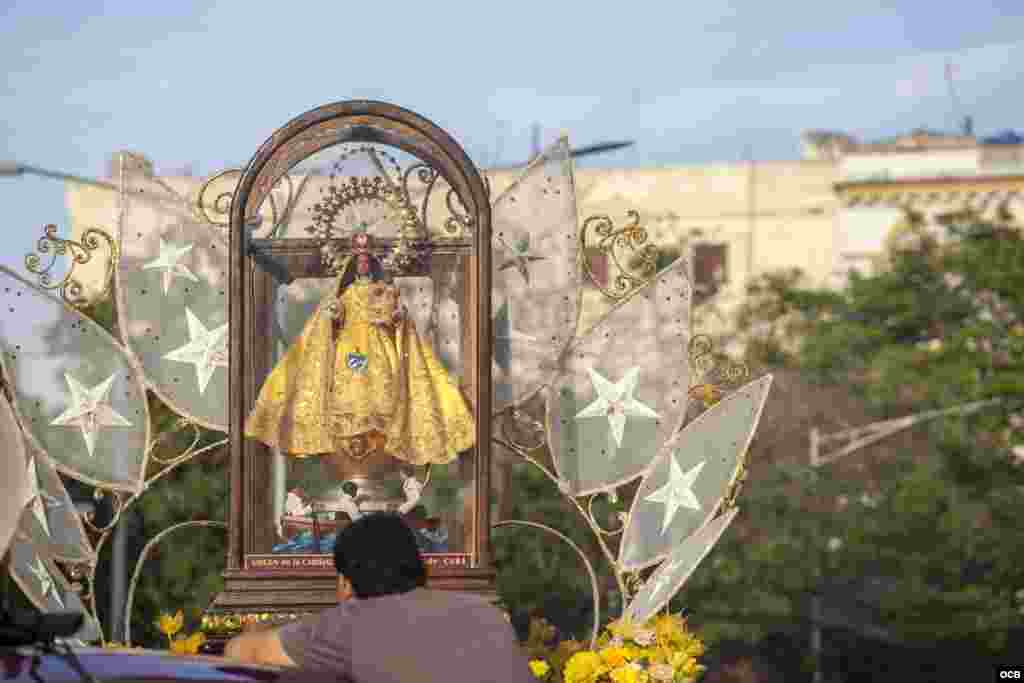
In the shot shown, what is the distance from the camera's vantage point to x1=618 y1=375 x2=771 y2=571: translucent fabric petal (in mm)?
11211

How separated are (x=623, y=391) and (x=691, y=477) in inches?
21.9

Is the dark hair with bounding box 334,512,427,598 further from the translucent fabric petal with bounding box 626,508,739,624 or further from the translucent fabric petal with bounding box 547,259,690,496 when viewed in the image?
the translucent fabric petal with bounding box 547,259,690,496

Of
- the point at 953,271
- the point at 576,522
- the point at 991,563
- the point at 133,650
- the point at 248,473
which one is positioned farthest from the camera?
the point at 953,271

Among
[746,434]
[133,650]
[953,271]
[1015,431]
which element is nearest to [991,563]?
[1015,431]

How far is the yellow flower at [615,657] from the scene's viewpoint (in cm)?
1004

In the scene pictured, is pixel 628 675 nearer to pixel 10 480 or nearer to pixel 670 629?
pixel 670 629

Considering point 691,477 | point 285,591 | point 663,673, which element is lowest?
point 663,673

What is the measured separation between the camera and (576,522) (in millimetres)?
27969

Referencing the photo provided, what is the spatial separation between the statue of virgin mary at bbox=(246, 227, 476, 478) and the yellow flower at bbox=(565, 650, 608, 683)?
1.34 meters

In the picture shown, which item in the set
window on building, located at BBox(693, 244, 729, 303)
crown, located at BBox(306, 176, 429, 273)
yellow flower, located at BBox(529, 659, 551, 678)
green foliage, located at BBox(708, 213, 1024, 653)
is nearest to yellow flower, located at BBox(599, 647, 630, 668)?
yellow flower, located at BBox(529, 659, 551, 678)

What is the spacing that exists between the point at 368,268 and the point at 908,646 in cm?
2786

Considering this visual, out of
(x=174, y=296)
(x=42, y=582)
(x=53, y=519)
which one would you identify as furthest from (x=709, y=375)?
(x=42, y=582)

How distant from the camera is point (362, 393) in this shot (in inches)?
430

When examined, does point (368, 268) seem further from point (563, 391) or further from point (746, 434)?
point (746, 434)
